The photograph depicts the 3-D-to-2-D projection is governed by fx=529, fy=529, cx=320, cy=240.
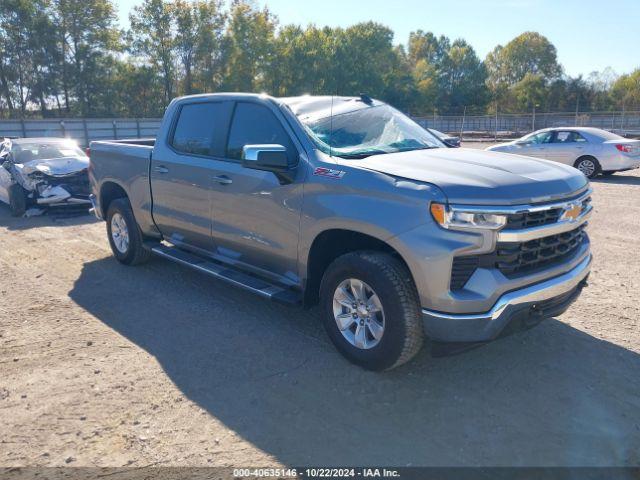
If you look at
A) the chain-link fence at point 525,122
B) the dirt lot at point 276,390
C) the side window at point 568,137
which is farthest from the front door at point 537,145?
the chain-link fence at point 525,122

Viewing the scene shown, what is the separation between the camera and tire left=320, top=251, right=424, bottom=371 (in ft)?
11.3

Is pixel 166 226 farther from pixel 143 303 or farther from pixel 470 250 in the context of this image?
pixel 470 250

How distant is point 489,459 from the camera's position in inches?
114

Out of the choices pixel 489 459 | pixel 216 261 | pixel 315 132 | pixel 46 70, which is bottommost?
pixel 489 459

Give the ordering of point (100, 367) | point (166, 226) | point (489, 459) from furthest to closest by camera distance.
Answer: point (166, 226), point (100, 367), point (489, 459)

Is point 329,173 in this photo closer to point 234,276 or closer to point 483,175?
point 483,175

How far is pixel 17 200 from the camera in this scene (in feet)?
33.3

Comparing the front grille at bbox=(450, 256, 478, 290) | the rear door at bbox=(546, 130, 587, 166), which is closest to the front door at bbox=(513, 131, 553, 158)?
the rear door at bbox=(546, 130, 587, 166)

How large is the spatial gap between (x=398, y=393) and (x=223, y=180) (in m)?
2.40

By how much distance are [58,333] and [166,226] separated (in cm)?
158

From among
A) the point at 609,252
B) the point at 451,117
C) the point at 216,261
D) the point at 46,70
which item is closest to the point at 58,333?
the point at 216,261

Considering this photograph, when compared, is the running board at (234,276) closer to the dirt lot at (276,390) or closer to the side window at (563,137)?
the dirt lot at (276,390)

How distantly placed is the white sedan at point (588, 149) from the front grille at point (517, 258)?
11888 millimetres

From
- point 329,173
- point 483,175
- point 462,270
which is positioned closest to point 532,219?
point 483,175
